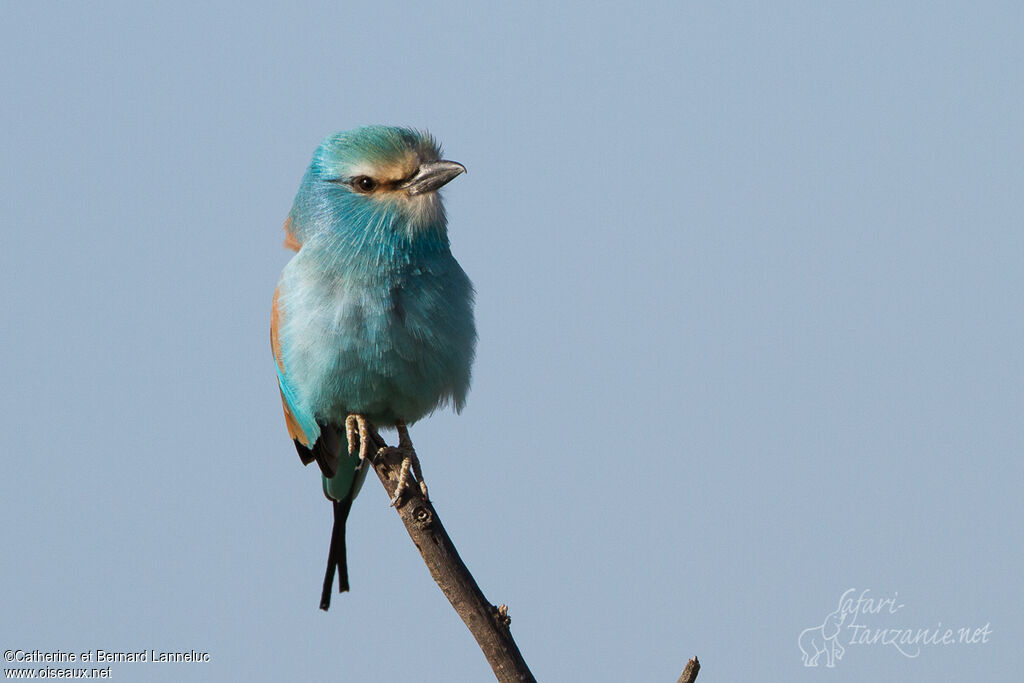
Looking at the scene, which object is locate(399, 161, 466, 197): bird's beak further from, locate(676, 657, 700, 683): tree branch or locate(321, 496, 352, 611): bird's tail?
locate(676, 657, 700, 683): tree branch

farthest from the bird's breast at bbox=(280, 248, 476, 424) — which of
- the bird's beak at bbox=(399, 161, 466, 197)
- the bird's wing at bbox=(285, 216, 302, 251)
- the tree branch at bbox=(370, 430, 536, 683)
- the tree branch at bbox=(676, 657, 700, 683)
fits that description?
the tree branch at bbox=(676, 657, 700, 683)

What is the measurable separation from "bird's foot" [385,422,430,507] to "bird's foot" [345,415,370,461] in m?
0.13

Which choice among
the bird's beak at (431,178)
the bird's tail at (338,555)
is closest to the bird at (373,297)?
the bird's beak at (431,178)

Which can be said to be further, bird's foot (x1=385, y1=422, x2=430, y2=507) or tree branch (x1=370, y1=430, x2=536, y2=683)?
bird's foot (x1=385, y1=422, x2=430, y2=507)

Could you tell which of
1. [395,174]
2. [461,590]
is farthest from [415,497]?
[395,174]

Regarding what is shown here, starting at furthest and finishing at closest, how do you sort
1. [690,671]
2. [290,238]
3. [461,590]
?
[290,238] < [461,590] < [690,671]

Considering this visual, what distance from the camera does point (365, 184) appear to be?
4.91 meters

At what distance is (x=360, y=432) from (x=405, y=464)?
Result: 1.51 ft

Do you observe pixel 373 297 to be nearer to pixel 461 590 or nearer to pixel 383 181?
pixel 383 181

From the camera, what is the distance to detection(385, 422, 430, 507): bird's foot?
14.7 ft

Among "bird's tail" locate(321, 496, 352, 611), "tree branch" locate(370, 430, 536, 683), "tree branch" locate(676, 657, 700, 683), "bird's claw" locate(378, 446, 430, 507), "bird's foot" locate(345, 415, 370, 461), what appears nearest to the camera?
"tree branch" locate(676, 657, 700, 683)

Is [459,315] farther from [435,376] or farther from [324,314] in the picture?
[324,314]

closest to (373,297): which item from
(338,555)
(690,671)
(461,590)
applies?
(461,590)

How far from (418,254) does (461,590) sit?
56.6 inches
